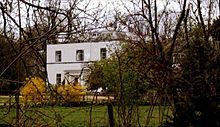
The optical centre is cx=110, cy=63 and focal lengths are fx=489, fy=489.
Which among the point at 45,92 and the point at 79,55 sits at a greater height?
the point at 79,55

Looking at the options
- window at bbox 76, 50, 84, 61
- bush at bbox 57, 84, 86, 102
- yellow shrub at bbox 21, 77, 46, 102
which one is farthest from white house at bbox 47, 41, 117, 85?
bush at bbox 57, 84, 86, 102

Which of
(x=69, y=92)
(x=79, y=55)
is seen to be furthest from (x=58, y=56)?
(x=69, y=92)

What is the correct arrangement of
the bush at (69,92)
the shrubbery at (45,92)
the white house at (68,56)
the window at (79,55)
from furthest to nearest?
the window at (79,55) < the white house at (68,56) < the bush at (69,92) < the shrubbery at (45,92)

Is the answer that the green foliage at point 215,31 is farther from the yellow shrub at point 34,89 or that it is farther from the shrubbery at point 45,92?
the yellow shrub at point 34,89

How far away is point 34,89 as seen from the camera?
14.8 ft

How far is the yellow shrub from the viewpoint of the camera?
4.09 meters

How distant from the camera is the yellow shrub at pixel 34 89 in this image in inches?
161

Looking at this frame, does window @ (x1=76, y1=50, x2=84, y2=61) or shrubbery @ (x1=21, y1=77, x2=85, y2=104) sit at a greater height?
window @ (x1=76, y1=50, x2=84, y2=61)

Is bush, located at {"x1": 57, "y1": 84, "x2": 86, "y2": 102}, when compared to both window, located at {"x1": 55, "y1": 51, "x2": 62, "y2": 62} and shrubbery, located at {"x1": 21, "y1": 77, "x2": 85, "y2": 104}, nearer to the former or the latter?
shrubbery, located at {"x1": 21, "y1": 77, "x2": 85, "y2": 104}

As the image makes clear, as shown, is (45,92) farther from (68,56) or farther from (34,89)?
(68,56)

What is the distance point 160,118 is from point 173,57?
0.67m

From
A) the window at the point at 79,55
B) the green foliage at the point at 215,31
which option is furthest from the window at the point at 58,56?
the green foliage at the point at 215,31

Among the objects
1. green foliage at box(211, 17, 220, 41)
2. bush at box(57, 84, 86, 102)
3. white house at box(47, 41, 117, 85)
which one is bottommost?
bush at box(57, 84, 86, 102)

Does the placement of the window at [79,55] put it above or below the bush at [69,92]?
above
